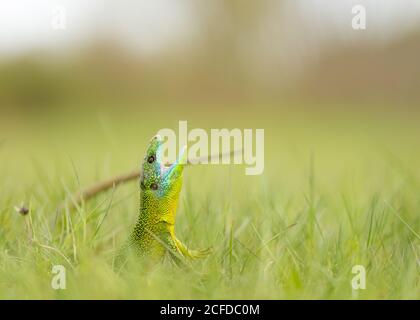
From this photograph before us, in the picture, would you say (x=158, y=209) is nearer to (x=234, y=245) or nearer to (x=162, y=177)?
(x=162, y=177)

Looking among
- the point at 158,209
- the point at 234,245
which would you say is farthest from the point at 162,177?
the point at 234,245

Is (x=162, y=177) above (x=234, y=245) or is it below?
above

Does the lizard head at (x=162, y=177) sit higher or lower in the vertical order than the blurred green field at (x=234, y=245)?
higher

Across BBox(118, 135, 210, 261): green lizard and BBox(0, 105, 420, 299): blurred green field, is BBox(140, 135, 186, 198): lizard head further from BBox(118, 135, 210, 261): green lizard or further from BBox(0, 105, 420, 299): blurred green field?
BBox(0, 105, 420, 299): blurred green field

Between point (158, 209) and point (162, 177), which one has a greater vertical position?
point (162, 177)

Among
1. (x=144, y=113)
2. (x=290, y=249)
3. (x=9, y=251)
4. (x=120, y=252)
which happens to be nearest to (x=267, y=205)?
(x=290, y=249)

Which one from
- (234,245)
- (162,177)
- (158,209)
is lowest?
(234,245)

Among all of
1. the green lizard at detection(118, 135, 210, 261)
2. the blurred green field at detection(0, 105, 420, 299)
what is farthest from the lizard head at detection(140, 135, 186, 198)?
the blurred green field at detection(0, 105, 420, 299)

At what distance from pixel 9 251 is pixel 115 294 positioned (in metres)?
0.71

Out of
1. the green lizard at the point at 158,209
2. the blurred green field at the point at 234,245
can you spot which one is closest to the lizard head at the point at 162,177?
the green lizard at the point at 158,209

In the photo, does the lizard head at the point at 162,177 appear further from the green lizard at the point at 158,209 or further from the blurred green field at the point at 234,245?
the blurred green field at the point at 234,245

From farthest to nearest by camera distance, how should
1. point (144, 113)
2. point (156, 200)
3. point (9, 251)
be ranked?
point (144, 113), point (9, 251), point (156, 200)
